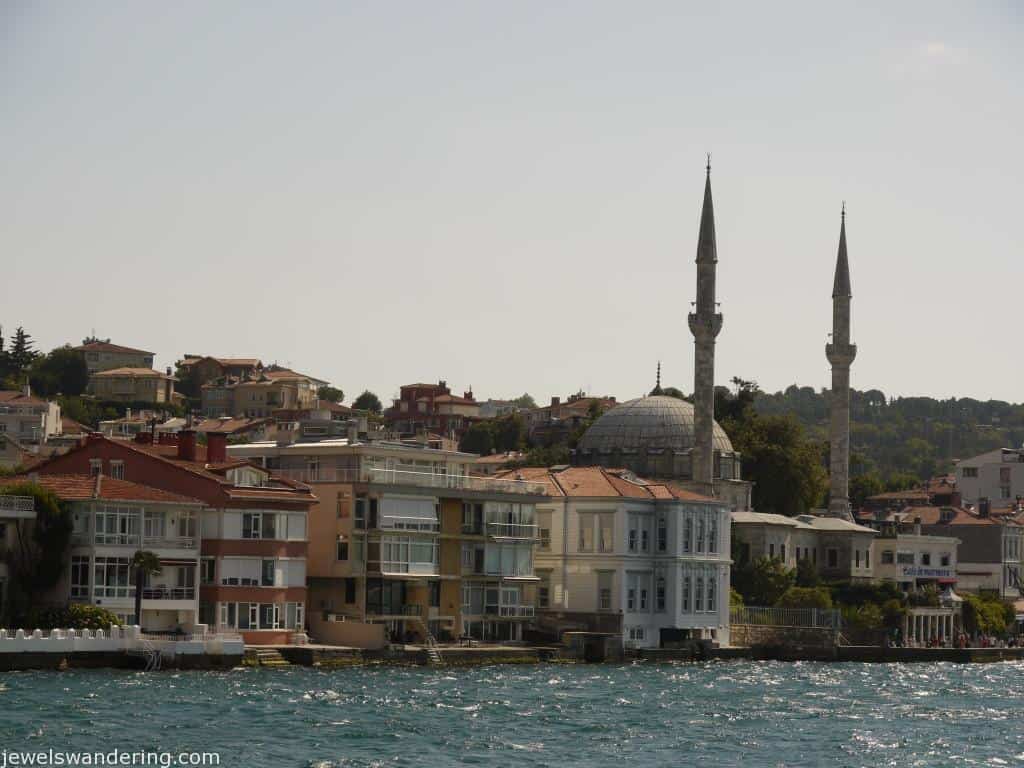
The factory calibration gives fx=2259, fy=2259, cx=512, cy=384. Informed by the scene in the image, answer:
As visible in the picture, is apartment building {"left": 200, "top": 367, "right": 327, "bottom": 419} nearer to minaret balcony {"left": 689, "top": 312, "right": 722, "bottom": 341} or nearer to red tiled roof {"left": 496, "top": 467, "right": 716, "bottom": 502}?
minaret balcony {"left": 689, "top": 312, "right": 722, "bottom": 341}

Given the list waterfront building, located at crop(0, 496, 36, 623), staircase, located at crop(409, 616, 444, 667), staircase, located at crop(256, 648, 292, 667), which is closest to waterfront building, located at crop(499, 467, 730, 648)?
staircase, located at crop(409, 616, 444, 667)

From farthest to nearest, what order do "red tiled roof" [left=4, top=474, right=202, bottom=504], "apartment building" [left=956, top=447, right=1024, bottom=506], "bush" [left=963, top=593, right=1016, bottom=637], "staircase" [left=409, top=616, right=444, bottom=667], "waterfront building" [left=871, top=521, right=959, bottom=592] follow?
1. "apartment building" [left=956, top=447, right=1024, bottom=506]
2. "waterfront building" [left=871, top=521, right=959, bottom=592]
3. "bush" [left=963, top=593, right=1016, bottom=637]
4. "staircase" [left=409, top=616, right=444, bottom=667]
5. "red tiled roof" [left=4, top=474, right=202, bottom=504]

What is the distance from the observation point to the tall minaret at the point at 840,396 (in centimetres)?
10200

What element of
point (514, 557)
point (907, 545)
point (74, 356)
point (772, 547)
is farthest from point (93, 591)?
point (74, 356)

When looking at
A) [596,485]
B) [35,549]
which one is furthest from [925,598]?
[35,549]

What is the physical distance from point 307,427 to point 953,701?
2803 cm

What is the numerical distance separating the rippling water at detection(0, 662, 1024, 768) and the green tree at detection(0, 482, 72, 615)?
5573mm

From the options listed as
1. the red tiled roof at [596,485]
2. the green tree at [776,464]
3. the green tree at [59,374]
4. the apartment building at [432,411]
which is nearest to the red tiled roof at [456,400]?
the apartment building at [432,411]

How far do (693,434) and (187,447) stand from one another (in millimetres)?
34876

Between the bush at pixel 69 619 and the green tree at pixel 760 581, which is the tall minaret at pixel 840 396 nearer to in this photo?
the green tree at pixel 760 581

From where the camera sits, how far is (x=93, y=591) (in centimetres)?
5712

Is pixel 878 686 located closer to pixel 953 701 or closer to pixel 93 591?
pixel 953 701

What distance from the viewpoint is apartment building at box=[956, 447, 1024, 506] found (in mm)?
140250

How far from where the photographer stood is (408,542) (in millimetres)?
65875
